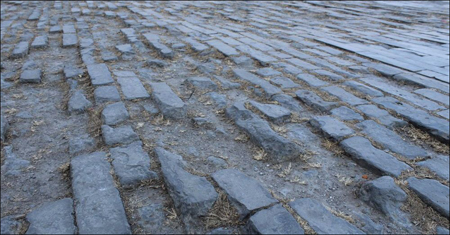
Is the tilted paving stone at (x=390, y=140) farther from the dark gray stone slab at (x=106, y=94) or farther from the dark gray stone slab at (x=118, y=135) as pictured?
the dark gray stone slab at (x=106, y=94)

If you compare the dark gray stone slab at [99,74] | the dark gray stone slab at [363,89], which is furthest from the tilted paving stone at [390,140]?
the dark gray stone slab at [99,74]

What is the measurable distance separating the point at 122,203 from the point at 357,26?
5287 millimetres

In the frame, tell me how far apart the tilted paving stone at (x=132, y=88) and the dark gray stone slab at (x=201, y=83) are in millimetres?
410

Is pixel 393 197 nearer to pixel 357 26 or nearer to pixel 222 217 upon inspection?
pixel 222 217

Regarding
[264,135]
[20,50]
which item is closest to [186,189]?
[264,135]

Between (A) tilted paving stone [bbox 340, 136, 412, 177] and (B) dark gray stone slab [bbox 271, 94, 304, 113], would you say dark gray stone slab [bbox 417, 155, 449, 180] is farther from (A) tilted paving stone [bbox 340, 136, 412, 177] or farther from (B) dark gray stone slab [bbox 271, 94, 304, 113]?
(B) dark gray stone slab [bbox 271, 94, 304, 113]

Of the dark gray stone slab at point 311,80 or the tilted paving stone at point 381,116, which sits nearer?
the tilted paving stone at point 381,116

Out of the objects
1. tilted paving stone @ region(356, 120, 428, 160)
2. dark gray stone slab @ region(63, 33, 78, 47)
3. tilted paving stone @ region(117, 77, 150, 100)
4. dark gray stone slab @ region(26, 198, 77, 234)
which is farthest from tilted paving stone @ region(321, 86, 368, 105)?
dark gray stone slab @ region(63, 33, 78, 47)

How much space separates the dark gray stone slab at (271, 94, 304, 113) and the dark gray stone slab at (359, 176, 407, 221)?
0.94 m

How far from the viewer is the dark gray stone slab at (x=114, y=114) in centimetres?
232

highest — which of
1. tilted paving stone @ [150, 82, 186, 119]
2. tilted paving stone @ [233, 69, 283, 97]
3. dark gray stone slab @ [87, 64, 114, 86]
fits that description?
tilted paving stone @ [233, 69, 283, 97]

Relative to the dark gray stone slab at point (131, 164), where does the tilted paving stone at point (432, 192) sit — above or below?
above

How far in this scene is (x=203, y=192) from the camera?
65.1 inches

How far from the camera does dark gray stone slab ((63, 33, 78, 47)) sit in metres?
→ 4.22
